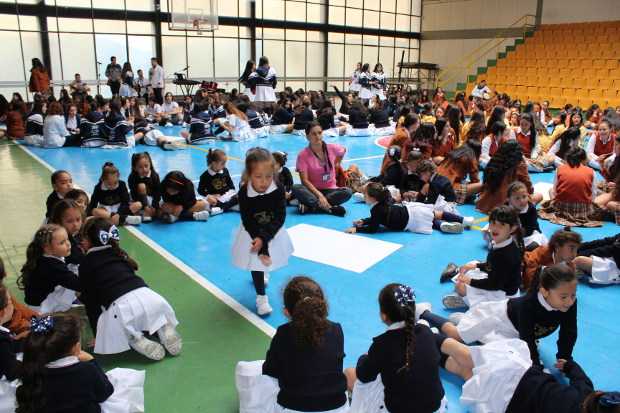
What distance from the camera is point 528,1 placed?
24141 millimetres

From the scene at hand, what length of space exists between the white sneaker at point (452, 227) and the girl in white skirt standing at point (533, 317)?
7.68ft

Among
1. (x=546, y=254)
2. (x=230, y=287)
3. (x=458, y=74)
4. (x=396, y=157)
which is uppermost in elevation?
(x=458, y=74)

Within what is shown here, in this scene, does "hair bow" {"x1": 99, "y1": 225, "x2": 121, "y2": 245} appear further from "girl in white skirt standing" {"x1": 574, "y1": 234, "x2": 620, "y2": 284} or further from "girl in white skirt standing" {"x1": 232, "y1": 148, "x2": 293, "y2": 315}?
"girl in white skirt standing" {"x1": 574, "y1": 234, "x2": 620, "y2": 284}

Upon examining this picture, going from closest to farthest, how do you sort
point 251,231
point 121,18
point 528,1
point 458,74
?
point 251,231 < point 121,18 < point 528,1 < point 458,74

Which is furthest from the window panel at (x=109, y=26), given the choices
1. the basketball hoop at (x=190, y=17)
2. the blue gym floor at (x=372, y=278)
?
the blue gym floor at (x=372, y=278)

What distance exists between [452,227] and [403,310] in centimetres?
356

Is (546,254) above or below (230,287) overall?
above

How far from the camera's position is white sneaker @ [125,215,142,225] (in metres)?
5.94

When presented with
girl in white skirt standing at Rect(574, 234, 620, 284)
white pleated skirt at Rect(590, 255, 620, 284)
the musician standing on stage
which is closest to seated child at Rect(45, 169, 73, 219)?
girl in white skirt standing at Rect(574, 234, 620, 284)

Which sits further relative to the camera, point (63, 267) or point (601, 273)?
point (601, 273)

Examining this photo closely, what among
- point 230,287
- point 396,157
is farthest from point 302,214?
point 230,287

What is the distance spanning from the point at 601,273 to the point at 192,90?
1834 cm

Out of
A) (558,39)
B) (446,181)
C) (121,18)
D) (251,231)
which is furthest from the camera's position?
(558,39)

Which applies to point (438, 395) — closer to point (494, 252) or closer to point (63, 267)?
point (494, 252)
